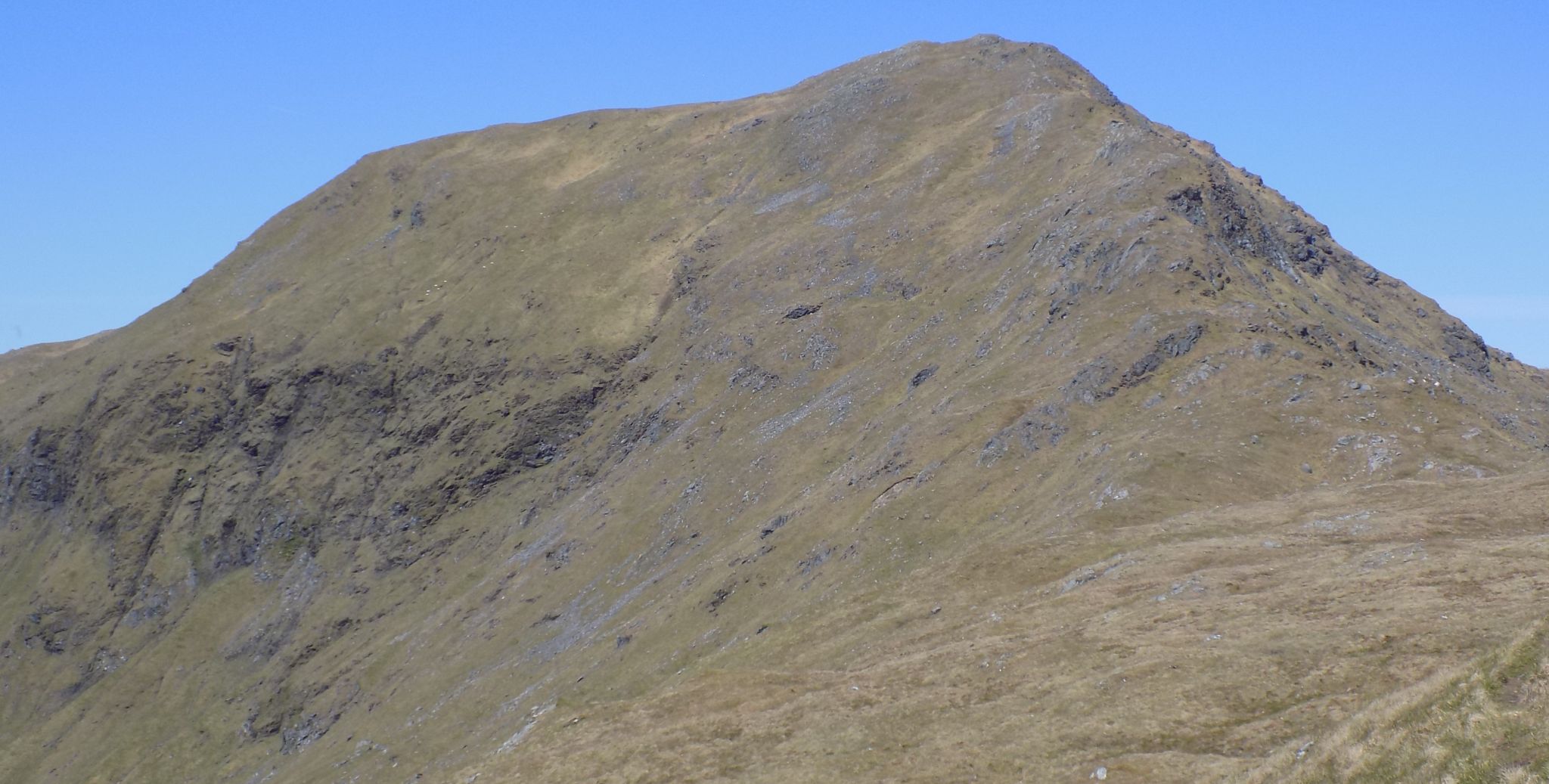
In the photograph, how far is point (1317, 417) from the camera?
72.6 meters

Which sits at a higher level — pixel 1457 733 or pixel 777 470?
pixel 777 470

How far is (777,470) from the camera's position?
10144cm

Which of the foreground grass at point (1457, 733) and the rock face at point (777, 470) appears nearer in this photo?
the foreground grass at point (1457, 733)

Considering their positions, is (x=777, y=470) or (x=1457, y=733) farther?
(x=777, y=470)

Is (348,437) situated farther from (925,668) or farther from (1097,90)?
(925,668)

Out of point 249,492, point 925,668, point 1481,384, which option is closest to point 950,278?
point 1481,384

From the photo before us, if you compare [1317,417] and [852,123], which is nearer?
[1317,417]

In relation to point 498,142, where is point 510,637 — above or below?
below

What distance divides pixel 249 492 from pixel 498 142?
231 feet

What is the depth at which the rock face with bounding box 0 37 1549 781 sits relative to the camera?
48562mm

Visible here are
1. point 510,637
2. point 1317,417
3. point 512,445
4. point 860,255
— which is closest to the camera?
point 1317,417

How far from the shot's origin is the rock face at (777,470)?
48.6 m

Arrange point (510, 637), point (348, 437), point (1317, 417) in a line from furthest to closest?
1. point (348, 437)
2. point (510, 637)
3. point (1317, 417)

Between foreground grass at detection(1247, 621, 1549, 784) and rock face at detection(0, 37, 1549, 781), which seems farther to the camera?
rock face at detection(0, 37, 1549, 781)
